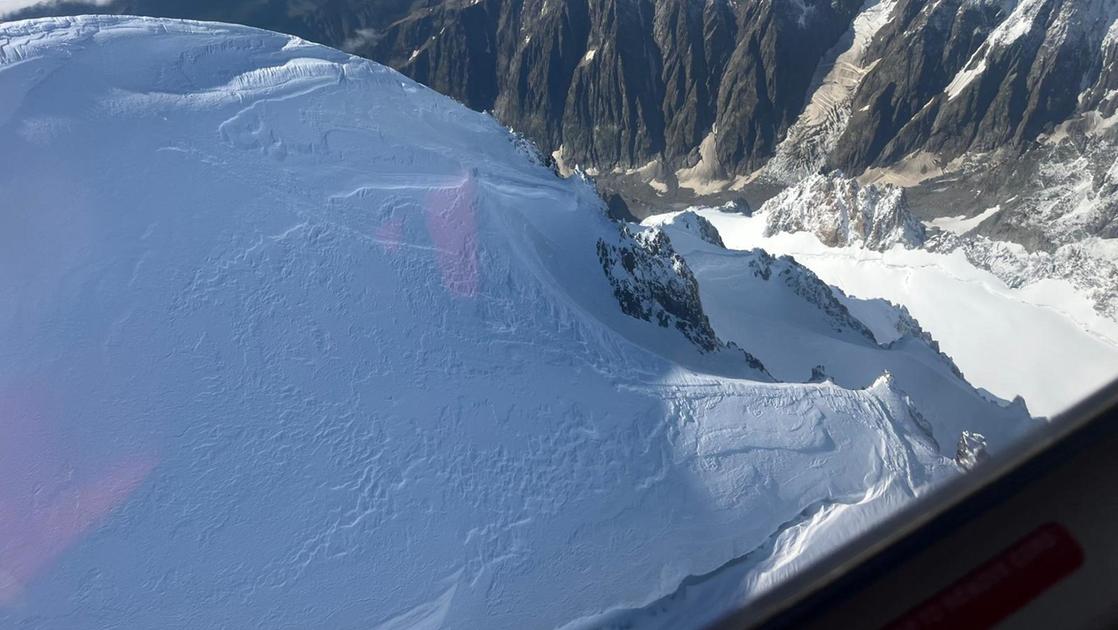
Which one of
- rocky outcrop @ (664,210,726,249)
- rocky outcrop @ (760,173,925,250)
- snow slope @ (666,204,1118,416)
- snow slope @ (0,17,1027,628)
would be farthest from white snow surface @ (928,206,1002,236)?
snow slope @ (0,17,1027,628)

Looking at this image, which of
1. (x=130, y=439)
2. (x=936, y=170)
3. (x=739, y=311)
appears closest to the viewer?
(x=130, y=439)

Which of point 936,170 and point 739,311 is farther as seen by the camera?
point 936,170

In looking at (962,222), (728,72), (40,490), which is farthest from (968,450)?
(728,72)

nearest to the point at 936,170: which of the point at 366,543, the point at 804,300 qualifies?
the point at 804,300

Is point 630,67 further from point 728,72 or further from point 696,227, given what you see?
point 696,227

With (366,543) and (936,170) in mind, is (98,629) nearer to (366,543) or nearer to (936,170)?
(366,543)

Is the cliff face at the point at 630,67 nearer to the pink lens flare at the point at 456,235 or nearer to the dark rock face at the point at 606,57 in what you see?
the dark rock face at the point at 606,57
